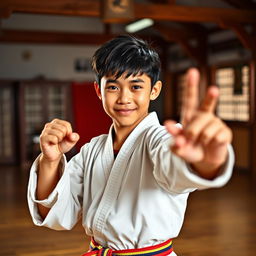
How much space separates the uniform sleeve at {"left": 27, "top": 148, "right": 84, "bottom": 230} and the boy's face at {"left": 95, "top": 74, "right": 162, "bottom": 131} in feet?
0.68

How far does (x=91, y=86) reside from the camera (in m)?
9.62

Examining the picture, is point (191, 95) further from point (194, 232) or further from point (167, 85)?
point (167, 85)

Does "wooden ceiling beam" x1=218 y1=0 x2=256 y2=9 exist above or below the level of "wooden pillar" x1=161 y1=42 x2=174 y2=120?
above

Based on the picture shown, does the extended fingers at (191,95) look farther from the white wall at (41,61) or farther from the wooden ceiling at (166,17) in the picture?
the white wall at (41,61)

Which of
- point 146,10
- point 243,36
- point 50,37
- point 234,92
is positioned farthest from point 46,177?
point 50,37

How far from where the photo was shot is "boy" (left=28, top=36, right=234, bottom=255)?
3.93 feet

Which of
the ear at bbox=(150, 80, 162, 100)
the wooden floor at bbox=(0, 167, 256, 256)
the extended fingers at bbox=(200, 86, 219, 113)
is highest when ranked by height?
the ear at bbox=(150, 80, 162, 100)

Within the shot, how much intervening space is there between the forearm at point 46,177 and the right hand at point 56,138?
4 cm

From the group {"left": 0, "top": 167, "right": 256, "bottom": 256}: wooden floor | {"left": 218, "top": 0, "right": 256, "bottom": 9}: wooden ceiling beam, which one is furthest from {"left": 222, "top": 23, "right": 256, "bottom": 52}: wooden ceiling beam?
{"left": 0, "top": 167, "right": 256, "bottom": 256}: wooden floor

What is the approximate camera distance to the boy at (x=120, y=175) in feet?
3.93

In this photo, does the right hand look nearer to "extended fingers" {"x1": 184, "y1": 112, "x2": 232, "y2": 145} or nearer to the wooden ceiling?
"extended fingers" {"x1": 184, "y1": 112, "x2": 232, "y2": 145}

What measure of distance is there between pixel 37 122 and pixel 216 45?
3961 millimetres

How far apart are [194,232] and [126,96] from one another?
→ 3024 millimetres

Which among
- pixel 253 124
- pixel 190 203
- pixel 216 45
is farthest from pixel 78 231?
pixel 216 45
